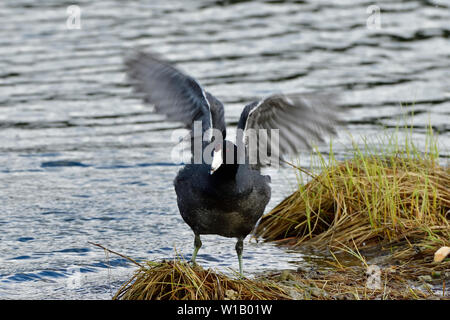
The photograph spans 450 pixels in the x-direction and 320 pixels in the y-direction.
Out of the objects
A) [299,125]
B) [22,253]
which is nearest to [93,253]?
[22,253]

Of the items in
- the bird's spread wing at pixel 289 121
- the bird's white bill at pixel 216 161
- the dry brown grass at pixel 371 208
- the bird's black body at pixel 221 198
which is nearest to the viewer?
the bird's white bill at pixel 216 161

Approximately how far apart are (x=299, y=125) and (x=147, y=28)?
7849 millimetres

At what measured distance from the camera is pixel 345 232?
586 centimetres

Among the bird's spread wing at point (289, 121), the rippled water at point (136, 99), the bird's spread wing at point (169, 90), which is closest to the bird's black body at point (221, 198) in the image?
the bird's spread wing at point (289, 121)

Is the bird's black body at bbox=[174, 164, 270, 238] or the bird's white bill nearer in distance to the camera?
the bird's white bill

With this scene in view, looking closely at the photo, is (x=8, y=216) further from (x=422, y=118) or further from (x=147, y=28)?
(x=147, y=28)

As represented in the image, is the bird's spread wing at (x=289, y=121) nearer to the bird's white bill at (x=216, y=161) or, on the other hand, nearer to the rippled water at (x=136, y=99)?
the bird's white bill at (x=216, y=161)

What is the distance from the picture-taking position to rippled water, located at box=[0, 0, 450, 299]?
5.97 metres

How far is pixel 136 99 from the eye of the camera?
10.5m

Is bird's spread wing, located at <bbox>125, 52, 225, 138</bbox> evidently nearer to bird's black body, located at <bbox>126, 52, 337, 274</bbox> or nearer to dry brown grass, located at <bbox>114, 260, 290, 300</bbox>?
bird's black body, located at <bbox>126, 52, 337, 274</bbox>

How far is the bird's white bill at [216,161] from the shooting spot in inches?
177

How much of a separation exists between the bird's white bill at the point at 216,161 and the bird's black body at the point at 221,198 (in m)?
0.15

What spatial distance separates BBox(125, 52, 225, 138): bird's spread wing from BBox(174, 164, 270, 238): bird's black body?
1.96ft

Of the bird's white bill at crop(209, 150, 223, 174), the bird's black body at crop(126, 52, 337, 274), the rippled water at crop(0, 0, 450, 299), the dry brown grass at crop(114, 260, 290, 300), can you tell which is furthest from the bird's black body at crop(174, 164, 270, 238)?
the rippled water at crop(0, 0, 450, 299)
